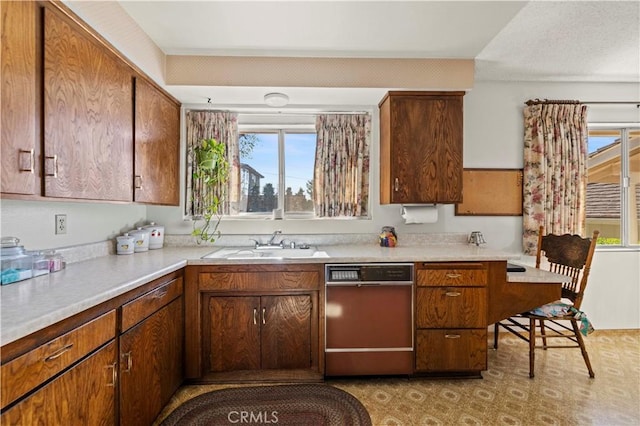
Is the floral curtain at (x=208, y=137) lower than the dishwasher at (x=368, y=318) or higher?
higher

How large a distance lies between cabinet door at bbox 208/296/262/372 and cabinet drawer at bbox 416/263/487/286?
118 cm

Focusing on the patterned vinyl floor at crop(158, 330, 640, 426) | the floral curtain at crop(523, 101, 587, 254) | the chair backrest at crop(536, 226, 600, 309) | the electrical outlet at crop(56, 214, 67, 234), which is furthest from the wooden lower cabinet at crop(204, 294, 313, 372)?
the floral curtain at crop(523, 101, 587, 254)

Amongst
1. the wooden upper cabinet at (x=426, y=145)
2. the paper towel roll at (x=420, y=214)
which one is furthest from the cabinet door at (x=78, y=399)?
the paper towel roll at (x=420, y=214)

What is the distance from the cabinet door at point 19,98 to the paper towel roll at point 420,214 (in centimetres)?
242

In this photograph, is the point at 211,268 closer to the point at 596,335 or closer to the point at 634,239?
the point at 596,335

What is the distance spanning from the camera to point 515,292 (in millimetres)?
2219

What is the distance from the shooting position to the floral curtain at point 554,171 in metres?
2.88

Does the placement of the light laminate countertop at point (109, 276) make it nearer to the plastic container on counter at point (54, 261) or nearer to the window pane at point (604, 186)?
the plastic container on counter at point (54, 261)

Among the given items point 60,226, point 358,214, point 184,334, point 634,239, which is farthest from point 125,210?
point 634,239

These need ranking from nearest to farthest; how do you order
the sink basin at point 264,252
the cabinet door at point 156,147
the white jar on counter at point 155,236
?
the cabinet door at point 156,147, the sink basin at point 264,252, the white jar on counter at point 155,236

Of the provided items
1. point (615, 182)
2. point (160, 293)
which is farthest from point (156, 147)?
point (615, 182)

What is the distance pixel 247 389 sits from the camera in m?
2.08

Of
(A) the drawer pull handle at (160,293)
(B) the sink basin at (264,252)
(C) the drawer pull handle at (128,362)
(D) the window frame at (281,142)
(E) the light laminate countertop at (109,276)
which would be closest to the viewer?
(E) the light laminate countertop at (109,276)

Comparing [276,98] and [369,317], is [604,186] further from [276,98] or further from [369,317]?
[276,98]
